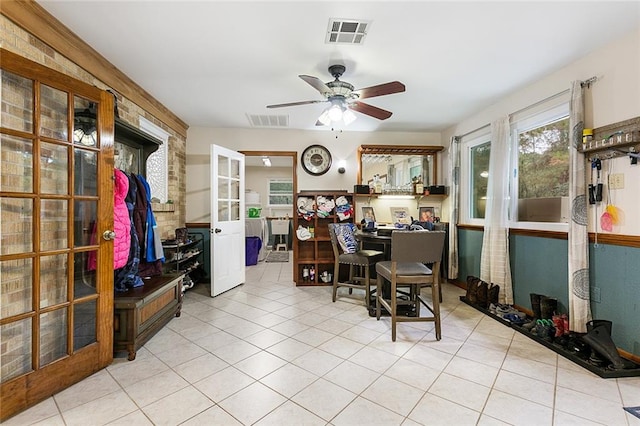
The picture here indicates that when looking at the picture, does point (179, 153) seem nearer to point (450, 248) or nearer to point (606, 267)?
point (450, 248)

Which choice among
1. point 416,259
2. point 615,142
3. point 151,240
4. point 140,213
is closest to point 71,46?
point 140,213

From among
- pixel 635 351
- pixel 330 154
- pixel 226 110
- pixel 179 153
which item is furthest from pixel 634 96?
pixel 179 153

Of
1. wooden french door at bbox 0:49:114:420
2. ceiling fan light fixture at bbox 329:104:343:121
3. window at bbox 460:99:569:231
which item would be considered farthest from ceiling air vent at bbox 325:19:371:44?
window at bbox 460:99:569:231

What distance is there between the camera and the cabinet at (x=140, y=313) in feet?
7.06

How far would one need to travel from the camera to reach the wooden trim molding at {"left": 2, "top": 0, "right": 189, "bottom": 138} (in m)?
1.76

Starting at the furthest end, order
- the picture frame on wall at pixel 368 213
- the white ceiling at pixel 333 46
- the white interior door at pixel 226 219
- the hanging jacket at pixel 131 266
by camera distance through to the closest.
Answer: the picture frame on wall at pixel 368 213
the white interior door at pixel 226 219
the hanging jacket at pixel 131 266
the white ceiling at pixel 333 46

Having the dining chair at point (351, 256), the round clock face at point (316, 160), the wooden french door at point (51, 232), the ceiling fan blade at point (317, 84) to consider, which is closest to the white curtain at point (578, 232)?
the dining chair at point (351, 256)

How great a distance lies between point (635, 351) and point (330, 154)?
157 inches

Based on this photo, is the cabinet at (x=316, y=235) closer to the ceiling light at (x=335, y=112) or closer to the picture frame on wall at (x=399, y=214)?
the picture frame on wall at (x=399, y=214)

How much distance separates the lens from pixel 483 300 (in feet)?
10.7

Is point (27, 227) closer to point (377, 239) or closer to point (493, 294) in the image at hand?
point (377, 239)

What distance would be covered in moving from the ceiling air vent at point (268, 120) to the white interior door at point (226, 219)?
56 centimetres

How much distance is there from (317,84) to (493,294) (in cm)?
300

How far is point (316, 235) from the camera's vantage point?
4.36 m
